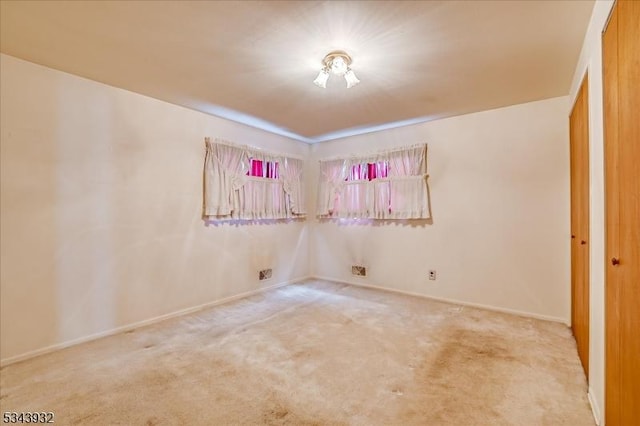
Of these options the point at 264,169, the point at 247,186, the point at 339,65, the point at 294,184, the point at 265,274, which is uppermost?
the point at 339,65

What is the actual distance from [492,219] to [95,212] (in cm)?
414

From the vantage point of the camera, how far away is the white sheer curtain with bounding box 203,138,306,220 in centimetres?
365

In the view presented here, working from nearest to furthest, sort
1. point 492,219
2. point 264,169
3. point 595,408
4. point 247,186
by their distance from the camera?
point 595,408, point 492,219, point 247,186, point 264,169

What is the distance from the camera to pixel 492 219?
3.50 m

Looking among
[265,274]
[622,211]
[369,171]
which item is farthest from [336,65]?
[265,274]

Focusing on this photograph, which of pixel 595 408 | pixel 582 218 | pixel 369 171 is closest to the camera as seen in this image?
pixel 595 408

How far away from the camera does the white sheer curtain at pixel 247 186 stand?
3648mm

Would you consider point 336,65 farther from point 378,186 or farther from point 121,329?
point 121,329

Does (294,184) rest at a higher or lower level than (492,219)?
higher

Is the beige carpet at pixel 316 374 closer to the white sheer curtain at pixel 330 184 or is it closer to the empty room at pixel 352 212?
the empty room at pixel 352 212

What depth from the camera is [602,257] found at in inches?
62.0

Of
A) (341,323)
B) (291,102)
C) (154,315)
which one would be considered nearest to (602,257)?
(341,323)

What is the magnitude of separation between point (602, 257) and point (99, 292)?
3738 mm

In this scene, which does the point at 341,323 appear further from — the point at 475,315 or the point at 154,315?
the point at 154,315
